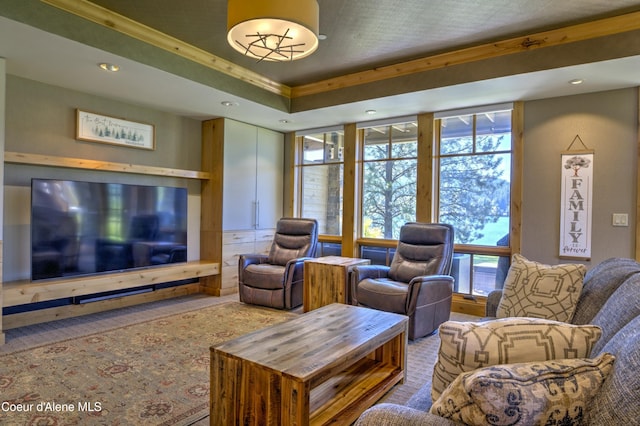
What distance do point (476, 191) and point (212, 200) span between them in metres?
3.36

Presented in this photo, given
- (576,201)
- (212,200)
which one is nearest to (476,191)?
(576,201)

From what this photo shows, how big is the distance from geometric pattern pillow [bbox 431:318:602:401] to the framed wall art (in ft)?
13.6

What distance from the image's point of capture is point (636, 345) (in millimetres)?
917

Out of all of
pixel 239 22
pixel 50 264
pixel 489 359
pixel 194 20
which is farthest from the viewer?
pixel 50 264

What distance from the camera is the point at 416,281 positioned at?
126 inches

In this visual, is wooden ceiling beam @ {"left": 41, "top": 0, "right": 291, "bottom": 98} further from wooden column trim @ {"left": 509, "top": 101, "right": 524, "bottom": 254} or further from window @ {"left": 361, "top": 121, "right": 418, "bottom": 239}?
wooden column trim @ {"left": 509, "top": 101, "right": 524, "bottom": 254}

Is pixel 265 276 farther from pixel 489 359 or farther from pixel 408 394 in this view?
pixel 489 359

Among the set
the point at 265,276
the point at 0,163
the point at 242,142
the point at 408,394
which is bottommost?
the point at 408,394

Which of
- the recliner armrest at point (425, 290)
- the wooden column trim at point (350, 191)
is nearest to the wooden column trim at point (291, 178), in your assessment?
the wooden column trim at point (350, 191)

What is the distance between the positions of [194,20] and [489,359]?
10.2 ft

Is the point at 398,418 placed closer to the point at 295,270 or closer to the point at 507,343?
the point at 507,343

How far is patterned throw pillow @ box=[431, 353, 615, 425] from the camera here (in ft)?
2.85

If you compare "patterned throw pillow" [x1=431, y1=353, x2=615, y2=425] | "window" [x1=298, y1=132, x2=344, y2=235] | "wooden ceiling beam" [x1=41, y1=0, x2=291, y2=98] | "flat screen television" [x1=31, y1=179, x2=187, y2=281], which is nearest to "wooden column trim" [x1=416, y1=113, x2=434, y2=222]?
"window" [x1=298, y1=132, x2=344, y2=235]

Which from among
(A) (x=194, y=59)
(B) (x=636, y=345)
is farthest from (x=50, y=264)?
(B) (x=636, y=345)
